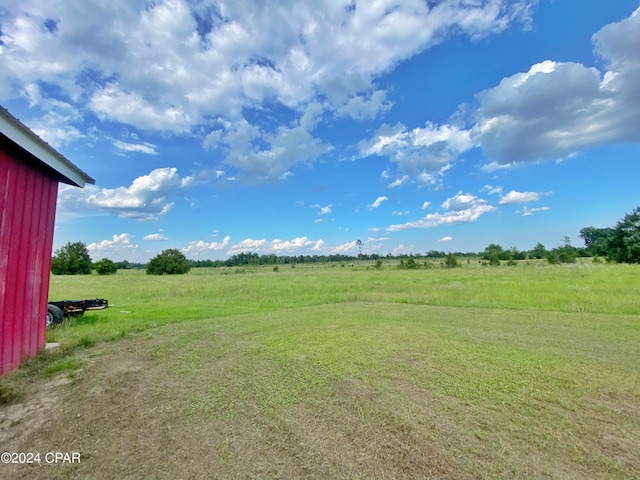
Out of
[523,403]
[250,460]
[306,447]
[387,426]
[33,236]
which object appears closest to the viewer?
[250,460]

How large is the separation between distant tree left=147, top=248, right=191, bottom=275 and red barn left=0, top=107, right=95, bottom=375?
58.8 m

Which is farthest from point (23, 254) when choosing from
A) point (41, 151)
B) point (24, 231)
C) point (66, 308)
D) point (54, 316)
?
point (66, 308)

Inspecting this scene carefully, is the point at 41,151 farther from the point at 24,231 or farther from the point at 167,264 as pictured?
the point at 167,264

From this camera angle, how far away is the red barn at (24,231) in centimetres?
454

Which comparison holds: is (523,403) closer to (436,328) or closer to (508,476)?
(508,476)

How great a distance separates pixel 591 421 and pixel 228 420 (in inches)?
145

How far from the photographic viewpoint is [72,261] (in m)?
56.9

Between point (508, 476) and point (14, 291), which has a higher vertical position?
point (14, 291)

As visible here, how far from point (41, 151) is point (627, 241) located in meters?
67.8

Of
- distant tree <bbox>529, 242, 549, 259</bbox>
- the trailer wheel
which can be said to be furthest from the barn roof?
distant tree <bbox>529, 242, 549, 259</bbox>

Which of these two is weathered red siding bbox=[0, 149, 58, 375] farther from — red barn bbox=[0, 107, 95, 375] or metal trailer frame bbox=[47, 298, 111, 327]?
metal trailer frame bbox=[47, 298, 111, 327]

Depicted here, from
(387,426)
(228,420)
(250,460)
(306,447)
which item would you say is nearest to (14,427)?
(228,420)

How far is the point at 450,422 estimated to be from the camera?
3.15m

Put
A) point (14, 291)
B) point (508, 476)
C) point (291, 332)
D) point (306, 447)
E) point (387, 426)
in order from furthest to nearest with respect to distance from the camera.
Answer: point (291, 332), point (14, 291), point (387, 426), point (306, 447), point (508, 476)
